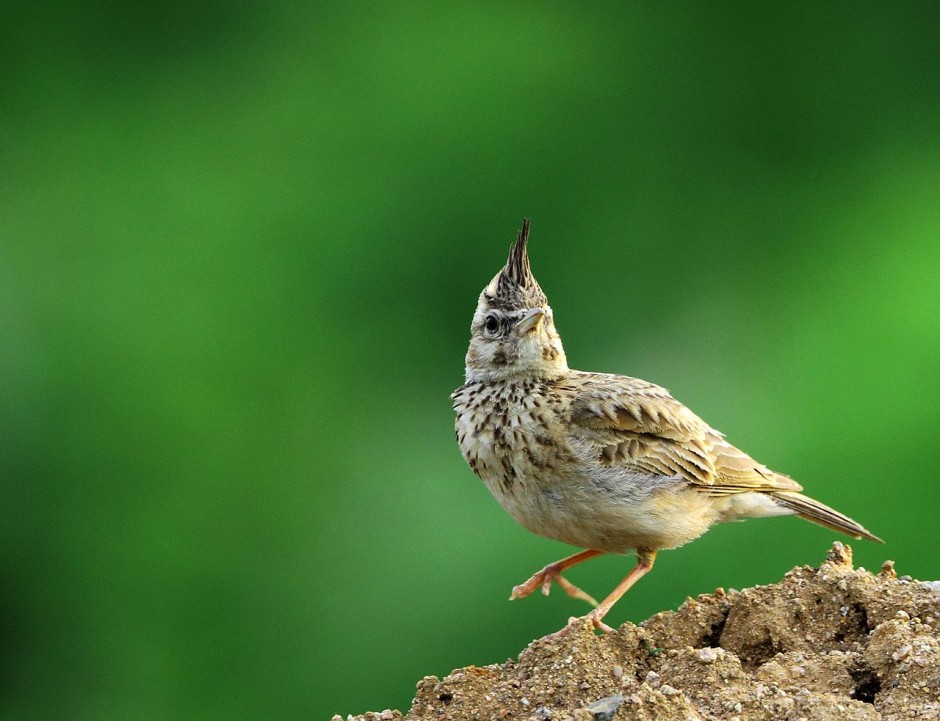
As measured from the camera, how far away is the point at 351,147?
955 cm

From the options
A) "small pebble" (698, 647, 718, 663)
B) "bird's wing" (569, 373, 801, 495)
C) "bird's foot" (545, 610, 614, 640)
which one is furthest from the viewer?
"bird's wing" (569, 373, 801, 495)

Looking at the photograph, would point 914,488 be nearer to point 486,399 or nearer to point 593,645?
point 486,399

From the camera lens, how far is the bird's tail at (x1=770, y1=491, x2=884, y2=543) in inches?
235

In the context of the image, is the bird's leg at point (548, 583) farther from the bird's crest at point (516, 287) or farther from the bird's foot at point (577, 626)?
the bird's crest at point (516, 287)

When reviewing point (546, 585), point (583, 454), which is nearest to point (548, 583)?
point (546, 585)

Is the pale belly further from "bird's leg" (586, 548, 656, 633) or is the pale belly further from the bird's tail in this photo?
the bird's tail

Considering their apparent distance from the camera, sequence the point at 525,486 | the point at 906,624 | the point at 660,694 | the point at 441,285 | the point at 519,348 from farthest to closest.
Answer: the point at 441,285 → the point at 519,348 → the point at 525,486 → the point at 906,624 → the point at 660,694

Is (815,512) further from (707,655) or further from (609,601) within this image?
(707,655)

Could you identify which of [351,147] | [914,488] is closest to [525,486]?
[914,488]

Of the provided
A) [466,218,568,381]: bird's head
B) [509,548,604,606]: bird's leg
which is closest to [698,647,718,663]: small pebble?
[509,548,604,606]: bird's leg

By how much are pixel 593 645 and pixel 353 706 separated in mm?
3613

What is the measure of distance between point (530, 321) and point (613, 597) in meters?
1.17

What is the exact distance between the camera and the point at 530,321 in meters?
5.64

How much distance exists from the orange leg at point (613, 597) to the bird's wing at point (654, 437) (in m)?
0.34
